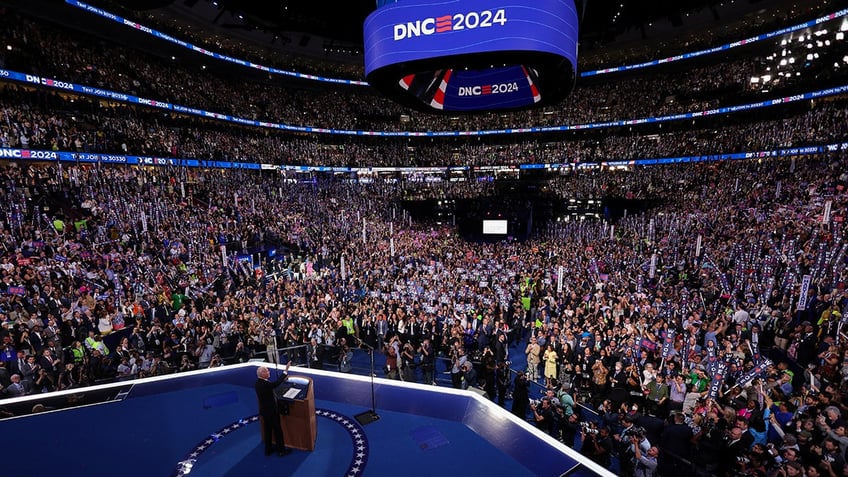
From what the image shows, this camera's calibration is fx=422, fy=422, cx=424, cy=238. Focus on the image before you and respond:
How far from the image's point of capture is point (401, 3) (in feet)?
14.8

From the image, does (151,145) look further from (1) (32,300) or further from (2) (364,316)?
(2) (364,316)

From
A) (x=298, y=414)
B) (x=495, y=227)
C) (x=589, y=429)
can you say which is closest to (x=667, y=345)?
(x=589, y=429)

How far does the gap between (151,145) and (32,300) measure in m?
17.0

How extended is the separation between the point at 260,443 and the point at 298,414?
82cm

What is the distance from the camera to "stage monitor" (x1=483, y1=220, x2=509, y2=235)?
101 feet

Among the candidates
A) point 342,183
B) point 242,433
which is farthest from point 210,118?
point 242,433

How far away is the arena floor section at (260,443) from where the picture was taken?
15.9 feet

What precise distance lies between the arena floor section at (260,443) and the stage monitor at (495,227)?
81.7ft

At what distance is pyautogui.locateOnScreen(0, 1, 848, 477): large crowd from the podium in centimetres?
407

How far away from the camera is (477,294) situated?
13.8 meters

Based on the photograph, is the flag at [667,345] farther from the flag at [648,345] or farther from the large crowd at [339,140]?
the large crowd at [339,140]

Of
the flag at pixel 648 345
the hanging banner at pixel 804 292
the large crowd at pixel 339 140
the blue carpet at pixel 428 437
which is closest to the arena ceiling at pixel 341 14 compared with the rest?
the large crowd at pixel 339 140

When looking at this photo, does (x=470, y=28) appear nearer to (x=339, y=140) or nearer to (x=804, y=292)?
(x=804, y=292)

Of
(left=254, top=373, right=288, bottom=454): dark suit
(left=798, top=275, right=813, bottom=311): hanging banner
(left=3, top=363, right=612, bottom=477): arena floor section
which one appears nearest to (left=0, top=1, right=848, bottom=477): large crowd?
(left=798, top=275, right=813, bottom=311): hanging banner
